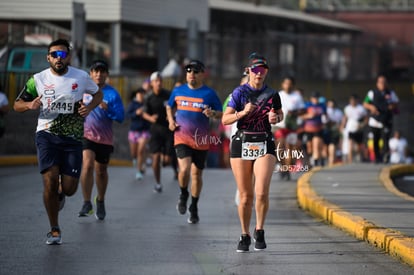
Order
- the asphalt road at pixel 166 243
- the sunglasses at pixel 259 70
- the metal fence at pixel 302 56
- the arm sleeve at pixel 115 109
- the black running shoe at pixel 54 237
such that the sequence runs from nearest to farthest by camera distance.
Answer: the asphalt road at pixel 166 243, the sunglasses at pixel 259 70, the black running shoe at pixel 54 237, the arm sleeve at pixel 115 109, the metal fence at pixel 302 56

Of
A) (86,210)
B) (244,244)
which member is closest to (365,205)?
(86,210)

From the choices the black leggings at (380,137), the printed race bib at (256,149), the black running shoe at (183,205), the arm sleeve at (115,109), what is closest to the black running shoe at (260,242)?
the printed race bib at (256,149)

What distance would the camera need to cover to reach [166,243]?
11.7m

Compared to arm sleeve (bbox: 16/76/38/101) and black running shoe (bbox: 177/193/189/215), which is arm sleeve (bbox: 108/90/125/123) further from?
arm sleeve (bbox: 16/76/38/101)

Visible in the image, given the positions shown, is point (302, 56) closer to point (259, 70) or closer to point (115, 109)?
point (115, 109)

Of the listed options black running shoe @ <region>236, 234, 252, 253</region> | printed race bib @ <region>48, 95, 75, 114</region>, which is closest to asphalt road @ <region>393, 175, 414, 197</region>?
black running shoe @ <region>236, 234, 252, 253</region>

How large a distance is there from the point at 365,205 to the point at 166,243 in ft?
13.0

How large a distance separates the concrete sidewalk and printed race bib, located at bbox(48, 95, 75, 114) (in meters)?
3.33

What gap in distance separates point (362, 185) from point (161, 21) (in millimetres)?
21396

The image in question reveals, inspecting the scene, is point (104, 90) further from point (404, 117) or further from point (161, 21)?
point (404, 117)

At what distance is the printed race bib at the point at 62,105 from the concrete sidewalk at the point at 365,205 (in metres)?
3.33

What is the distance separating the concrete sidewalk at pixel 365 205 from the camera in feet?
36.9

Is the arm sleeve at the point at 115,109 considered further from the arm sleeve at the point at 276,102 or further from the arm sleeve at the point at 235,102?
the arm sleeve at the point at 276,102

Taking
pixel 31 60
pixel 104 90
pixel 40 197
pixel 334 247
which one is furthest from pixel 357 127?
pixel 334 247
